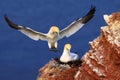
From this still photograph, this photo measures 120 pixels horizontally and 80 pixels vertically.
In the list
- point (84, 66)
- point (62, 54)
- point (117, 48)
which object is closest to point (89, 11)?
point (62, 54)

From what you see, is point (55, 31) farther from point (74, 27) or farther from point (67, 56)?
point (67, 56)

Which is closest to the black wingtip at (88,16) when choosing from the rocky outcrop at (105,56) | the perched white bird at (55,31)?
the perched white bird at (55,31)

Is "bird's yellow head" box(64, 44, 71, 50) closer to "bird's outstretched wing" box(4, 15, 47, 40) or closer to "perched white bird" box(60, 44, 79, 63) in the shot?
"perched white bird" box(60, 44, 79, 63)

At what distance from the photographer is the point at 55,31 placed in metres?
16.8

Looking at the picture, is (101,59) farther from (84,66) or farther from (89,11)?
(89,11)

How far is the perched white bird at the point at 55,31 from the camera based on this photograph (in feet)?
55.4

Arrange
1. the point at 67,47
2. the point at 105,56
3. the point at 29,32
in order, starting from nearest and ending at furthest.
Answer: the point at 105,56 → the point at 67,47 → the point at 29,32

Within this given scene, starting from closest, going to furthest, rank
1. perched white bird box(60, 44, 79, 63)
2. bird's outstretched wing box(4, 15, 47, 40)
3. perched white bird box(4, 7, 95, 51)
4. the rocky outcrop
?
1. the rocky outcrop
2. perched white bird box(60, 44, 79, 63)
3. perched white bird box(4, 7, 95, 51)
4. bird's outstretched wing box(4, 15, 47, 40)

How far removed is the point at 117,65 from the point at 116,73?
0.22 metres

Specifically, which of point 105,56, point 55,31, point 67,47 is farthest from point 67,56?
point 105,56

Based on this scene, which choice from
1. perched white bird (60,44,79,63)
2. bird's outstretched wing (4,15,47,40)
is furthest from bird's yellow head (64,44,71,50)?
bird's outstretched wing (4,15,47,40)

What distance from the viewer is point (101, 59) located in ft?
44.8

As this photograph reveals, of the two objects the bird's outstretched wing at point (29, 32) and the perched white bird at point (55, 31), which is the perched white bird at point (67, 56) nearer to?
the perched white bird at point (55, 31)

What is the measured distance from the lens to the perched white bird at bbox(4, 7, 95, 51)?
16.9 metres
